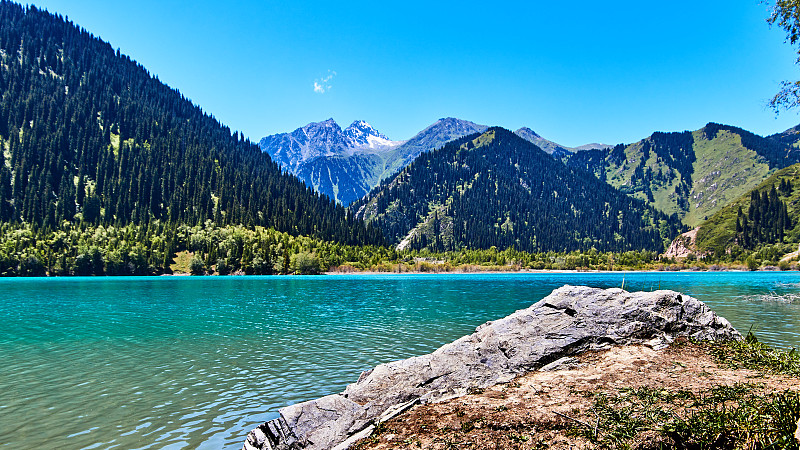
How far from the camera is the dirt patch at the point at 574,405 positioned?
28.8 ft

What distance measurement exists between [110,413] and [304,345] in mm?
15827

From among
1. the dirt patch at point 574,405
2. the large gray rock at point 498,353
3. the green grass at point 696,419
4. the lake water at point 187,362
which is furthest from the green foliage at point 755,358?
the lake water at point 187,362

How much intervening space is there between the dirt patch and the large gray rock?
3.61ft

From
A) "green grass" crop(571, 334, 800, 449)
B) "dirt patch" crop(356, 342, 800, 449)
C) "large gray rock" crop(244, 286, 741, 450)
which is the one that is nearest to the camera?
"green grass" crop(571, 334, 800, 449)

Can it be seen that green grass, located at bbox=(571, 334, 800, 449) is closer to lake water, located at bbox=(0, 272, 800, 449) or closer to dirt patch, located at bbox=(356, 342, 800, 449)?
dirt patch, located at bbox=(356, 342, 800, 449)

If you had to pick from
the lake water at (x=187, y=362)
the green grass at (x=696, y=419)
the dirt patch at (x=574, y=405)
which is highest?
the green grass at (x=696, y=419)

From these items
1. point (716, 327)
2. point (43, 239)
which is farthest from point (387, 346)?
point (43, 239)

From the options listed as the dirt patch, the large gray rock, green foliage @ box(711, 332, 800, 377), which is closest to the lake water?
→ the large gray rock

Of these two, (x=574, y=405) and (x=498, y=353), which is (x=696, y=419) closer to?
(x=574, y=405)

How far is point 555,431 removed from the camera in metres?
9.05

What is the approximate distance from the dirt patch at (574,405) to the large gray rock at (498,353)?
1.10 metres

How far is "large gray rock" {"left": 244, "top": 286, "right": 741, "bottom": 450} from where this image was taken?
438 inches

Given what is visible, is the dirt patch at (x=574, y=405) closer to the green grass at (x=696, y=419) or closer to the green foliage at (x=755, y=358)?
the green grass at (x=696, y=419)

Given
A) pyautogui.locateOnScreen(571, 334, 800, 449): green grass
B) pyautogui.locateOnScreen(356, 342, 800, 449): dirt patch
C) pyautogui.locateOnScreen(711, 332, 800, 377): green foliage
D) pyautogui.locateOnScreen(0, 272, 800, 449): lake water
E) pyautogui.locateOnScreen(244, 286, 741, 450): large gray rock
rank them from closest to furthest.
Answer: pyautogui.locateOnScreen(571, 334, 800, 449): green grass < pyautogui.locateOnScreen(356, 342, 800, 449): dirt patch < pyautogui.locateOnScreen(244, 286, 741, 450): large gray rock < pyautogui.locateOnScreen(711, 332, 800, 377): green foliage < pyautogui.locateOnScreen(0, 272, 800, 449): lake water
